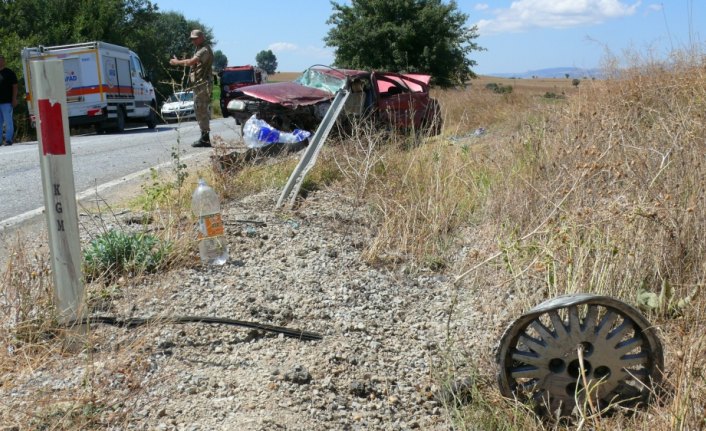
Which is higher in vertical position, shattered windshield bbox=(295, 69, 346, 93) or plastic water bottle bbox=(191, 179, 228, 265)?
shattered windshield bbox=(295, 69, 346, 93)

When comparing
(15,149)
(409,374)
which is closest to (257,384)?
(409,374)

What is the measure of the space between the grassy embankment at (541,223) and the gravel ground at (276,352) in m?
0.14

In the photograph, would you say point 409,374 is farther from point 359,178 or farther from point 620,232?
point 359,178

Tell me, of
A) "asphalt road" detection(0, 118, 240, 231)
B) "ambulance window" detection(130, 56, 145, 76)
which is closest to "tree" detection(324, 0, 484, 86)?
"ambulance window" detection(130, 56, 145, 76)

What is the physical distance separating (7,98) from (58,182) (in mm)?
12592

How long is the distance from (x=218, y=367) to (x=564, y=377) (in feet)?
4.95

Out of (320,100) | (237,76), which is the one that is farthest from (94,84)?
(237,76)

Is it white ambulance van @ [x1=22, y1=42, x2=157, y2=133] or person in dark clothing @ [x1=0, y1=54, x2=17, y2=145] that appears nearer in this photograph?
person in dark clothing @ [x1=0, y1=54, x2=17, y2=145]

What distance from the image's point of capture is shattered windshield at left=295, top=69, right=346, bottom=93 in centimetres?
1054

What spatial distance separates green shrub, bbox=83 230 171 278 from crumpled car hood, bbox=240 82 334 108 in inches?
209

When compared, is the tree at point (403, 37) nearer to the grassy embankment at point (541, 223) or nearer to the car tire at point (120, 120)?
the car tire at point (120, 120)

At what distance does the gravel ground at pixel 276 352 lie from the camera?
112 inches

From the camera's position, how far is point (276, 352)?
11.1 ft

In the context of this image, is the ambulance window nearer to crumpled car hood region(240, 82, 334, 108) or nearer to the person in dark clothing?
the person in dark clothing
